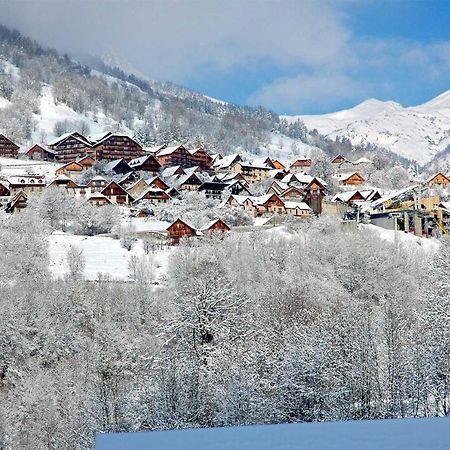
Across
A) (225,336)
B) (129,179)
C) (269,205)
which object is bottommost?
(225,336)

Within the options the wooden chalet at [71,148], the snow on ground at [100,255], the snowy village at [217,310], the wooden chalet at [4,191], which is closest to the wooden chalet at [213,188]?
the snowy village at [217,310]

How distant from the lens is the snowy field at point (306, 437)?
10.9 m

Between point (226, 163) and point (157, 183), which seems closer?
point (157, 183)

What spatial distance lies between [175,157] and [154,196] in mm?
21180

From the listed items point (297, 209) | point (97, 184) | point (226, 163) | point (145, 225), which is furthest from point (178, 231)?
point (226, 163)

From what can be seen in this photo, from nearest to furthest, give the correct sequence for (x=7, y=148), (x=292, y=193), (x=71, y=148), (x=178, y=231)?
(x=178, y=231) → (x=292, y=193) → (x=7, y=148) → (x=71, y=148)

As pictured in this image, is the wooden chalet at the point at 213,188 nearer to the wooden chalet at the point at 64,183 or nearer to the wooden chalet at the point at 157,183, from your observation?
the wooden chalet at the point at 157,183

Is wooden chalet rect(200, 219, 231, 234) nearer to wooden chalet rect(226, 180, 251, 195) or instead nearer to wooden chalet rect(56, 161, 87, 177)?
wooden chalet rect(226, 180, 251, 195)

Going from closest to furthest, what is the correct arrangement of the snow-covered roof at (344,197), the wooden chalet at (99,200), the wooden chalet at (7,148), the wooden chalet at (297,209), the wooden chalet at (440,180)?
the wooden chalet at (99,200), the wooden chalet at (297,209), the snow-covered roof at (344,197), the wooden chalet at (440,180), the wooden chalet at (7,148)

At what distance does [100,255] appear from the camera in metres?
41.7

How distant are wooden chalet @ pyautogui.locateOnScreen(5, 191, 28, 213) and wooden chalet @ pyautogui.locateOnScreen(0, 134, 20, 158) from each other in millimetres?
28664

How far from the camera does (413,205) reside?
5353cm

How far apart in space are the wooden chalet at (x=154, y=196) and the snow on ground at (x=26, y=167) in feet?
45.2

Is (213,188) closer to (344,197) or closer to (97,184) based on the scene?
(97,184)
